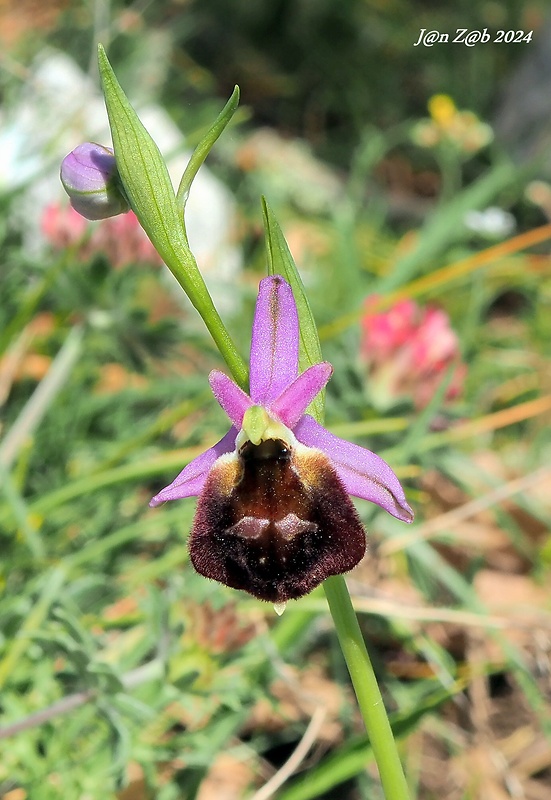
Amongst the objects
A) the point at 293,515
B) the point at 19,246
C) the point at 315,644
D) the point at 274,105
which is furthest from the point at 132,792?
the point at 274,105

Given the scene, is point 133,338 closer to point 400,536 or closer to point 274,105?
point 400,536

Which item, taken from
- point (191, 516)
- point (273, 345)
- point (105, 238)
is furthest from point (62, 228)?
point (273, 345)

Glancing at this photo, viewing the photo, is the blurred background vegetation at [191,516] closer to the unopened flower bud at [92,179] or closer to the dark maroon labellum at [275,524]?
the dark maroon labellum at [275,524]

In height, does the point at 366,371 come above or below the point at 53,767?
above

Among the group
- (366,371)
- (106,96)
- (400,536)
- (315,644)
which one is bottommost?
(315,644)

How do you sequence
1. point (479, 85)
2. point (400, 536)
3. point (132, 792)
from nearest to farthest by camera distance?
point (132, 792) < point (400, 536) < point (479, 85)

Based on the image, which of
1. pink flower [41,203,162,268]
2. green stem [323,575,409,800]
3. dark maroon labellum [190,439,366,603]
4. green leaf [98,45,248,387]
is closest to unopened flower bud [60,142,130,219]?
green leaf [98,45,248,387]

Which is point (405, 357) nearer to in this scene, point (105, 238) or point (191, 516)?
point (191, 516)

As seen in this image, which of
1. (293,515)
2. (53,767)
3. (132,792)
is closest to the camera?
(293,515)
